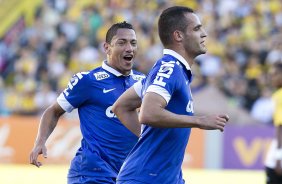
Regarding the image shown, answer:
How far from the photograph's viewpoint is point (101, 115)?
26.3 feet

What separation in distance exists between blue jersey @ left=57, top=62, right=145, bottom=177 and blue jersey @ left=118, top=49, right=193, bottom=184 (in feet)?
5.44

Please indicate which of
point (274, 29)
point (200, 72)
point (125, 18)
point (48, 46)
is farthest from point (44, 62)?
point (274, 29)

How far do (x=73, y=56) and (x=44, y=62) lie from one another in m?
0.80

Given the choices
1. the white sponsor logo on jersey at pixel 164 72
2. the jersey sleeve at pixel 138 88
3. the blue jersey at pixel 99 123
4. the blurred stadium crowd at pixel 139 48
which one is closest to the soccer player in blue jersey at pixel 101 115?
the blue jersey at pixel 99 123

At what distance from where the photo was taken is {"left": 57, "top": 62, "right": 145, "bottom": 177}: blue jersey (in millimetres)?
7941

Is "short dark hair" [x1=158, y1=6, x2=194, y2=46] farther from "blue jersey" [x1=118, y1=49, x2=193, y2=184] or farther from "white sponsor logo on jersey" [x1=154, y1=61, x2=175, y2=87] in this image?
"white sponsor logo on jersey" [x1=154, y1=61, x2=175, y2=87]

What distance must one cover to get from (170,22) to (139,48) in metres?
14.6

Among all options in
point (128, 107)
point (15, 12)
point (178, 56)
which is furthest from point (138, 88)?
point (15, 12)

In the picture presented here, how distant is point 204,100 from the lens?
1878cm

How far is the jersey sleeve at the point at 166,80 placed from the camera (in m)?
5.86

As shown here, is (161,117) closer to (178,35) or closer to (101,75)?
(178,35)

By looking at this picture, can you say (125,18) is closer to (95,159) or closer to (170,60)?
(95,159)

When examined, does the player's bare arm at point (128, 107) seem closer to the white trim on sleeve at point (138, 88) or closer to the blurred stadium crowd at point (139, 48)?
the white trim on sleeve at point (138, 88)

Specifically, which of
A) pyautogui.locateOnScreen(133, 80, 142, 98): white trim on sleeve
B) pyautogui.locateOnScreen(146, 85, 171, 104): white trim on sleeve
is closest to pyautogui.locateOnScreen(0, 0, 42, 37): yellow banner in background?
pyautogui.locateOnScreen(133, 80, 142, 98): white trim on sleeve
